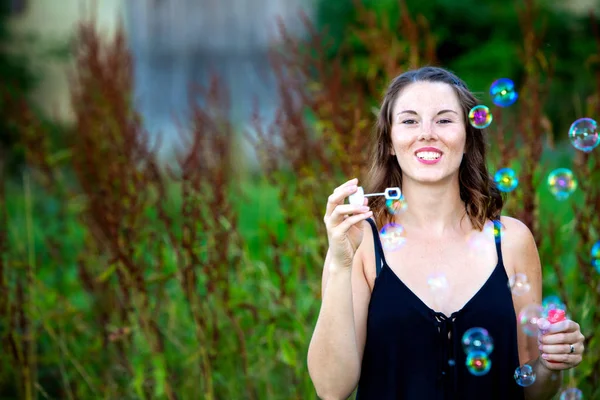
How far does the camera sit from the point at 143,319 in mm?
3309

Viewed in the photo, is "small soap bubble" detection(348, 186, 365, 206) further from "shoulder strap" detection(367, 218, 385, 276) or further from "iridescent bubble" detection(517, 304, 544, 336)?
"iridescent bubble" detection(517, 304, 544, 336)

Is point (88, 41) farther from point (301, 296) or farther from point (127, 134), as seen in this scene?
point (301, 296)

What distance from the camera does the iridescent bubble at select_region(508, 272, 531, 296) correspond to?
2.34 meters

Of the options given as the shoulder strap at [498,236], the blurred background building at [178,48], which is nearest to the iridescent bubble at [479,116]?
the shoulder strap at [498,236]

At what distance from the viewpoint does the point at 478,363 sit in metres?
2.23

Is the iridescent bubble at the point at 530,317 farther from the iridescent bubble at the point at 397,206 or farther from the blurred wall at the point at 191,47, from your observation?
the blurred wall at the point at 191,47

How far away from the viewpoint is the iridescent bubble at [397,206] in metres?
2.44

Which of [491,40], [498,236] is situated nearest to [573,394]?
[498,236]

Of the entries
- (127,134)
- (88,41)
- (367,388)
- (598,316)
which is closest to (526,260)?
(367,388)

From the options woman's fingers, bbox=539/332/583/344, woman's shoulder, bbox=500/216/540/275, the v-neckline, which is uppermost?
woman's shoulder, bbox=500/216/540/275

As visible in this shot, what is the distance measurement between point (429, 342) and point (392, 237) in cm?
32

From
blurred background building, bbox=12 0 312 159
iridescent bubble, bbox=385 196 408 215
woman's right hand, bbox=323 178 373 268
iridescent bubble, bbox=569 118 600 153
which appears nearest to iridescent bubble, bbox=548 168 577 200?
iridescent bubble, bbox=569 118 600 153

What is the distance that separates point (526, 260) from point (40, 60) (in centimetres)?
831

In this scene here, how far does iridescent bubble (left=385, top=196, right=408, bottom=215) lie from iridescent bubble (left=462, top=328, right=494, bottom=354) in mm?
416
